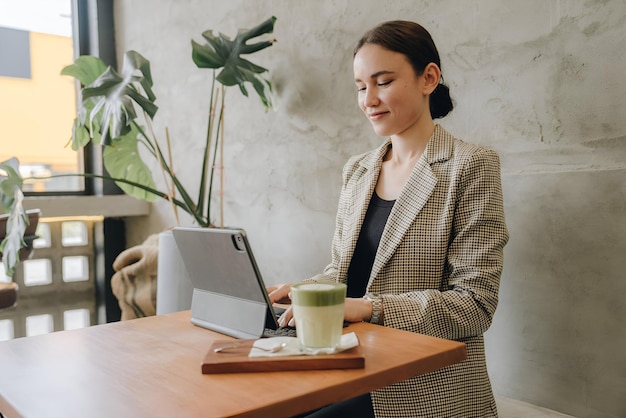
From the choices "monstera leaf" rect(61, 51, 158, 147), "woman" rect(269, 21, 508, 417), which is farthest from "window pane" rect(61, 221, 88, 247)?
"woman" rect(269, 21, 508, 417)

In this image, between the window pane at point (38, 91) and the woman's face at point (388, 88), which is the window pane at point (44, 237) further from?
the woman's face at point (388, 88)

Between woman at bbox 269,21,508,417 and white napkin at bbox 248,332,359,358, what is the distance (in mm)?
149

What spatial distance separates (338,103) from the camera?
2.22 m

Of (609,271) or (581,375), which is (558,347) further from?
(609,271)

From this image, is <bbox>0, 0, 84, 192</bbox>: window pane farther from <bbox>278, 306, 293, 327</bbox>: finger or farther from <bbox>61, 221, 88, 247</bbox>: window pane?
<bbox>278, 306, 293, 327</bbox>: finger

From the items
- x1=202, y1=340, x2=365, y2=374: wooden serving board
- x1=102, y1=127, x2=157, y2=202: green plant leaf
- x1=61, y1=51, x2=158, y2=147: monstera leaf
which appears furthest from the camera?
x1=102, y1=127, x2=157, y2=202: green plant leaf

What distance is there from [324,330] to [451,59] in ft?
3.86

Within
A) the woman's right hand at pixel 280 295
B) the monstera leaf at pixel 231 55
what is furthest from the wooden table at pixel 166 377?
the monstera leaf at pixel 231 55

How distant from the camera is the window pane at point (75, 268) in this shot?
356cm

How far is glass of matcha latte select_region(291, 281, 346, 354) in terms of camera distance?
34.0 inches

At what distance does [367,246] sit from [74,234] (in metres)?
2.68

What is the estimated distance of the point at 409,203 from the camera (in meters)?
1.33

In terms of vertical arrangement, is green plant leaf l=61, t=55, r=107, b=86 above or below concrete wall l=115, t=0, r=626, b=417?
above

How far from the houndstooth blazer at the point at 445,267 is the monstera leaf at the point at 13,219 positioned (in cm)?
136
